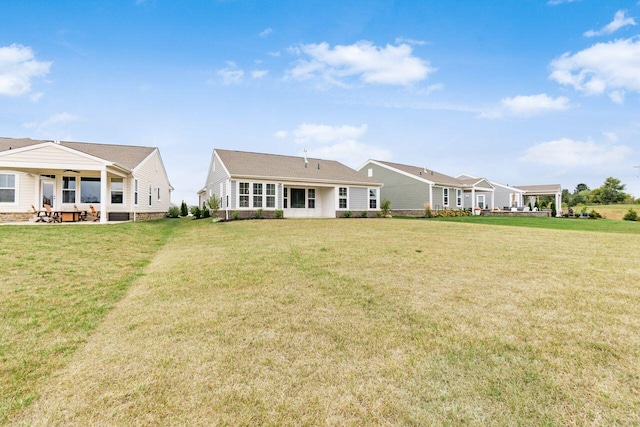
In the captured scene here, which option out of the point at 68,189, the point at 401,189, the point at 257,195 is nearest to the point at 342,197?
the point at 257,195

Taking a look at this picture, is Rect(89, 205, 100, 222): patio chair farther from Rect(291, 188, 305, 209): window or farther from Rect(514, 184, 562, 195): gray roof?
Rect(514, 184, 562, 195): gray roof

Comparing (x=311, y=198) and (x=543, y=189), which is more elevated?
(x=543, y=189)

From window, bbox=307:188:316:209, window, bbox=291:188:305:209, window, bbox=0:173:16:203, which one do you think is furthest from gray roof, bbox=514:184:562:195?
window, bbox=0:173:16:203

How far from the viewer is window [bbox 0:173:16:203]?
51.5 ft

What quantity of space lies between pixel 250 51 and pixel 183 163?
1376 cm

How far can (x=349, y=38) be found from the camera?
17.2 m

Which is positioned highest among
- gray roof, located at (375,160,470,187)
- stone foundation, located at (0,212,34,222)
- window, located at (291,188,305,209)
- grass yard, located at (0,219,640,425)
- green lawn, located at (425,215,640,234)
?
gray roof, located at (375,160,470,187)

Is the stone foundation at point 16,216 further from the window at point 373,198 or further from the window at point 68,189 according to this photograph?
the window at point 373,198

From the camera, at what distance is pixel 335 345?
10.3ft

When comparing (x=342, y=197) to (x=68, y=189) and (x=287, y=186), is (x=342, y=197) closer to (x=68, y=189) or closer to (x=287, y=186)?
(x=287, y=186)

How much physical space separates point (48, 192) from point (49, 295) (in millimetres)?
16585

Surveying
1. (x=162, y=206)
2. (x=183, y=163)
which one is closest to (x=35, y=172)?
(x=162, y=206)

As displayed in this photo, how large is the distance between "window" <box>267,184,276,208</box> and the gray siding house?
1232 cm

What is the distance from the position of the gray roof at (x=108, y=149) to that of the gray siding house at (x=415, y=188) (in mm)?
20478
